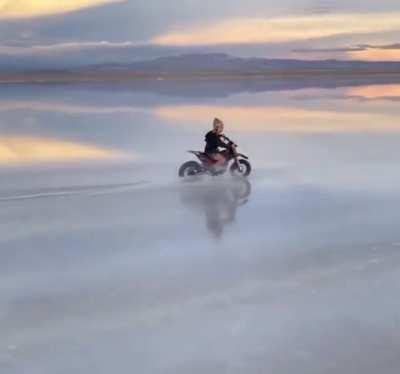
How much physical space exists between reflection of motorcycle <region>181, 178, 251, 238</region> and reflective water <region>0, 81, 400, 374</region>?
0.06 ft

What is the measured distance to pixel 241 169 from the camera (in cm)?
505

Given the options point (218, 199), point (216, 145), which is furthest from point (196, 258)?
point (216, 145)

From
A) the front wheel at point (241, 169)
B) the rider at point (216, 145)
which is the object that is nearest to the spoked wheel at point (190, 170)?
the rider at point (216, 145)

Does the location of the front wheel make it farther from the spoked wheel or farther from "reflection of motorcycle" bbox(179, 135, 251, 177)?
the spoked wheel

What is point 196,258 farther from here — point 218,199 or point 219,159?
point 219,159

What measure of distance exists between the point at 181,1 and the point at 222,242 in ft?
27.7

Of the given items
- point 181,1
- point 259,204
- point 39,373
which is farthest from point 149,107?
point 39,373

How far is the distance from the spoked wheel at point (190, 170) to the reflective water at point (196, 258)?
8cm

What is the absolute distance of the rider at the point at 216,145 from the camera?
491 centimetres

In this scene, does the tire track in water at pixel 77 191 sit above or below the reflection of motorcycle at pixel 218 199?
above

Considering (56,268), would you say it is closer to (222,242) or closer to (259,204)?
A: (222,242)

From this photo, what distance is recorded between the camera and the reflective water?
2.18 m

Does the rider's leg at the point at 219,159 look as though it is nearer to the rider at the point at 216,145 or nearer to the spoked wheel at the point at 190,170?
the rider at the point at 216,145

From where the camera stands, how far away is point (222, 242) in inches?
132
